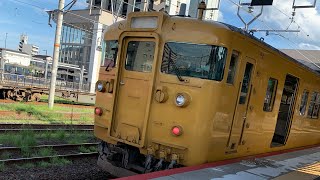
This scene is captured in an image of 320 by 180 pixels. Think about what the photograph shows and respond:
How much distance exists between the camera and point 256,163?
716 cm

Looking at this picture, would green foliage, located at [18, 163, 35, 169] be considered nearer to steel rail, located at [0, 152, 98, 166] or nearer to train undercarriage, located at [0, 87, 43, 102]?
steel rail, located at [0, 152, 98, 166]

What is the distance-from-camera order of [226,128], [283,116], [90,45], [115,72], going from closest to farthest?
[226,128] → [115,72] → [283,116] → [90,45]

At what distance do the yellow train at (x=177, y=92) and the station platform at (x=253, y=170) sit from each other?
0.72 ft

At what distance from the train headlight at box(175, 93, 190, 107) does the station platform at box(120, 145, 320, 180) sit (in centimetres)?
101

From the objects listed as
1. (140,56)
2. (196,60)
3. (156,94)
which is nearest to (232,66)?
(196,60)

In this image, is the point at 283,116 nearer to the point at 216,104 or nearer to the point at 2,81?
the point at 216,104

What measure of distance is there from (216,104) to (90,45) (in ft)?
140

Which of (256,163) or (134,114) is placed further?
(256,163)

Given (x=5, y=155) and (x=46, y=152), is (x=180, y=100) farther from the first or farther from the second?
(x=5, y=155)

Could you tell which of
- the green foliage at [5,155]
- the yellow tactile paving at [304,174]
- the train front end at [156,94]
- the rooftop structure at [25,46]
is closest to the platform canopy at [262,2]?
the yellow tactile paving at [304,174]

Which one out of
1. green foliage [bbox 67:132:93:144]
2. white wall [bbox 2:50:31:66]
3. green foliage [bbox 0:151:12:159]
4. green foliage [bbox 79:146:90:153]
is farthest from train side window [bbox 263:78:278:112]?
white wall [bbox 2:50:31:66]

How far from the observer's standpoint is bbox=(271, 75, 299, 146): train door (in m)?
9.38

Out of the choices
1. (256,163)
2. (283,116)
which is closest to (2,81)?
(283,116)

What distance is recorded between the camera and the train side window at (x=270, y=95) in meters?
7.83
